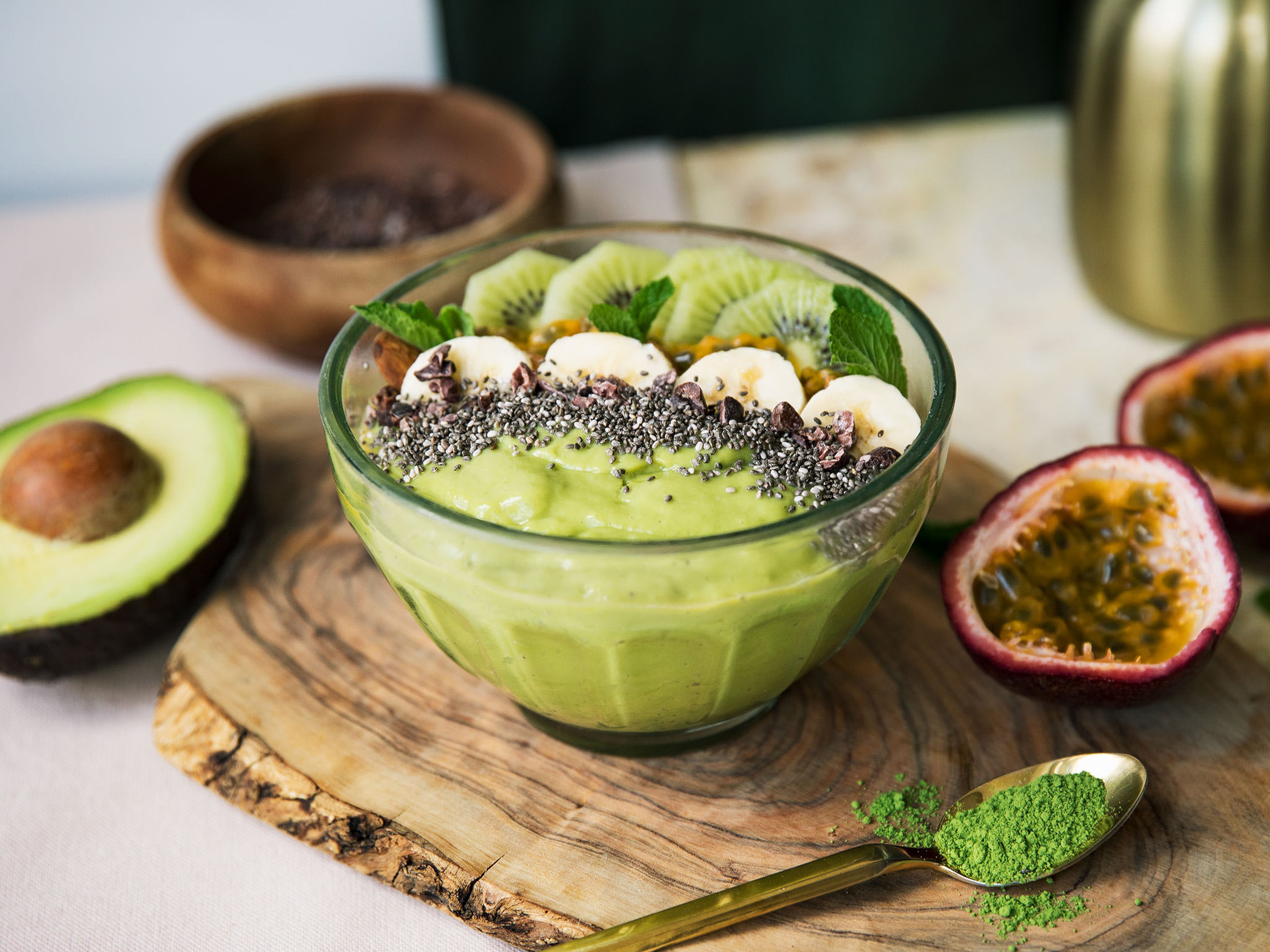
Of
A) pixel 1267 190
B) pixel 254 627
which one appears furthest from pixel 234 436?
pixel 1267 190

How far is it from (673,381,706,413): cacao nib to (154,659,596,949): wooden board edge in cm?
68

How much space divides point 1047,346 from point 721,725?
1699 mm

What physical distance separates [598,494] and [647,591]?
0.18 metres

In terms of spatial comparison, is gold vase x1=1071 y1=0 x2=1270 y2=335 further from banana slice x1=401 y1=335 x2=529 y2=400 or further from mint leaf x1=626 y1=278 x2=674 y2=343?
banana slice x1=401 y1=335 x2=529 y2=400

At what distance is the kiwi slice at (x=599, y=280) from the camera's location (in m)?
1.90

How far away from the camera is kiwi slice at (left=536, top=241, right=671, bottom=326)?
1.90m

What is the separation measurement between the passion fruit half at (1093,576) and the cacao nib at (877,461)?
331 millimetres

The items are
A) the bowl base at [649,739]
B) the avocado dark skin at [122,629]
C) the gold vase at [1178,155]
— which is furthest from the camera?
the gold vase at [1178,155]

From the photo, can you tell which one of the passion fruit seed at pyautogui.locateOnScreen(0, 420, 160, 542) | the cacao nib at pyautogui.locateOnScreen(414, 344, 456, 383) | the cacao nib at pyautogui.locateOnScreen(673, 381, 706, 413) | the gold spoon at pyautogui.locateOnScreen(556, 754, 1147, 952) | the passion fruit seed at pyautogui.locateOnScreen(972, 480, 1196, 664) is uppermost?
the cacao nib at pyautogui.locateOnScreen(414, 344, 456, 383)

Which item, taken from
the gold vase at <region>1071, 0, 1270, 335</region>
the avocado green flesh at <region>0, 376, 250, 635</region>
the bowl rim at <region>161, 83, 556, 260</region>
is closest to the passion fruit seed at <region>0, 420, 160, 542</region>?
the avocado green flesh at <region>0, 376, 250, 635</region>

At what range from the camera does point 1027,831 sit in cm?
148

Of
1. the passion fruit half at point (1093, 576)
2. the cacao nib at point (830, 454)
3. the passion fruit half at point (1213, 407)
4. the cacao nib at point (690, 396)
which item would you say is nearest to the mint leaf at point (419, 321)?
the cacao nib at point (690, 396)

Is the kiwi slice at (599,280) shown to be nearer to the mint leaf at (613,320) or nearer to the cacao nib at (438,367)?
the mint leaf at (613,320)

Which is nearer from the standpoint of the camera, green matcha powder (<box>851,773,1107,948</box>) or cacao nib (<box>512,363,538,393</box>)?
green matcha powder (<box>851,773,1107,948</box>)
